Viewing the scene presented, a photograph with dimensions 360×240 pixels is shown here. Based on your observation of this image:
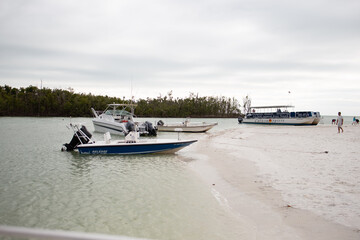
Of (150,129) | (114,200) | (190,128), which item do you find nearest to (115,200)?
(114,200)

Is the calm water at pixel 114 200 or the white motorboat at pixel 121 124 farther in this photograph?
the white motorboat at pixel 121 124

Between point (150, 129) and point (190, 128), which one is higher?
point (150, 129)

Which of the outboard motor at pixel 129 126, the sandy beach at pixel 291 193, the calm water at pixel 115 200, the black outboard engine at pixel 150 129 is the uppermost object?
the outboard motor at pixel 129 126

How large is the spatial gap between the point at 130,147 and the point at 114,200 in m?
7.81

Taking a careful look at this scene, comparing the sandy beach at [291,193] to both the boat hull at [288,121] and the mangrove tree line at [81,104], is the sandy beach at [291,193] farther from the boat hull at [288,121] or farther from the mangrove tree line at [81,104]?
the mangrove tree line at [81,104]

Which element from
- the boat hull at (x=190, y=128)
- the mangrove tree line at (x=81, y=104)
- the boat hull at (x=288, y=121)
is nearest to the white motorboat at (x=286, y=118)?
the boat hull at (x=288, y=121)

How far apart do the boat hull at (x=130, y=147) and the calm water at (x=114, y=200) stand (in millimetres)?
1999

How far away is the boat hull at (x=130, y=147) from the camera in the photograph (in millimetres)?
15664

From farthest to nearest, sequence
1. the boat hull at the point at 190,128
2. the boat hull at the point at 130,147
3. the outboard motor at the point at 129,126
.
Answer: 1. the boat hull at the point at 190,128
2. the outboard motor at the point at 129,126
3. the boat hull at the point at 130,147

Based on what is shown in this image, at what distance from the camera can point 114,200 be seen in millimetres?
8086

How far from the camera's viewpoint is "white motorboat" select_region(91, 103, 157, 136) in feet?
89.1

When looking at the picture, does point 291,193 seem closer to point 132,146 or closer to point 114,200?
point 114,200

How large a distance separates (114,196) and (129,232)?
8.66ft

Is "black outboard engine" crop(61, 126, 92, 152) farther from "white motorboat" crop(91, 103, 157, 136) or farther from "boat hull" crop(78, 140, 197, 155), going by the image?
"white motorboat" crop(91, 103, 157, 136)
